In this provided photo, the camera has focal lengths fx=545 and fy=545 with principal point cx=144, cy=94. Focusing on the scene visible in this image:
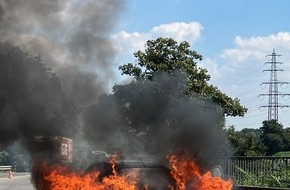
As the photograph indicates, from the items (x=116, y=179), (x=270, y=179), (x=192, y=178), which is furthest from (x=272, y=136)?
(x=116, y=179)

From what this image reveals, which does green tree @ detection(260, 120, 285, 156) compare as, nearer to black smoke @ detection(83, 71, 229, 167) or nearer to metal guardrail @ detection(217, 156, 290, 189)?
metal guardrail @ detection(217, 156, 290, 189)

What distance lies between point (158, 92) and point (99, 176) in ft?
18.6

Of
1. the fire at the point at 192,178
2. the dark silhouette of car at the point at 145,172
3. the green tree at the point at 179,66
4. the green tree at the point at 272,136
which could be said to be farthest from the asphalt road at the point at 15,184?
the green tree at the point at 272,136

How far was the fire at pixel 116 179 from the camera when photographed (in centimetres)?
872

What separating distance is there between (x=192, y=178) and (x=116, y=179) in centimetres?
190

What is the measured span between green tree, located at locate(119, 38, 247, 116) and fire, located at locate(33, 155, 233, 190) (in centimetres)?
1264

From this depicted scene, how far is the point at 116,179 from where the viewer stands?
345 inches

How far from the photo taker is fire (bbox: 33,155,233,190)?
8719mm

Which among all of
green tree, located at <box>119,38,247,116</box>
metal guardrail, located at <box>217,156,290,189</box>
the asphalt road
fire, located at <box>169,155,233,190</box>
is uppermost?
green tree, located at <box>119,38,247,116</box>

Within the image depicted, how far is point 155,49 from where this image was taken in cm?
2438

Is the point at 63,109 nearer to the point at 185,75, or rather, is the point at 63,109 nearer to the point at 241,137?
the point at 185,75

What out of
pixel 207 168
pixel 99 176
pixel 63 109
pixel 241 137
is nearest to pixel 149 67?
pixel 241 137

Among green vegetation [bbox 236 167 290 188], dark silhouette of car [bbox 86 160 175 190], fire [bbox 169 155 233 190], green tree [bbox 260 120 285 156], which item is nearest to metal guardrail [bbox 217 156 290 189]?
green vegetation [bbox 236 167 290 188]

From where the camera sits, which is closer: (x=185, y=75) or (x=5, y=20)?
(x=5, y=20)
